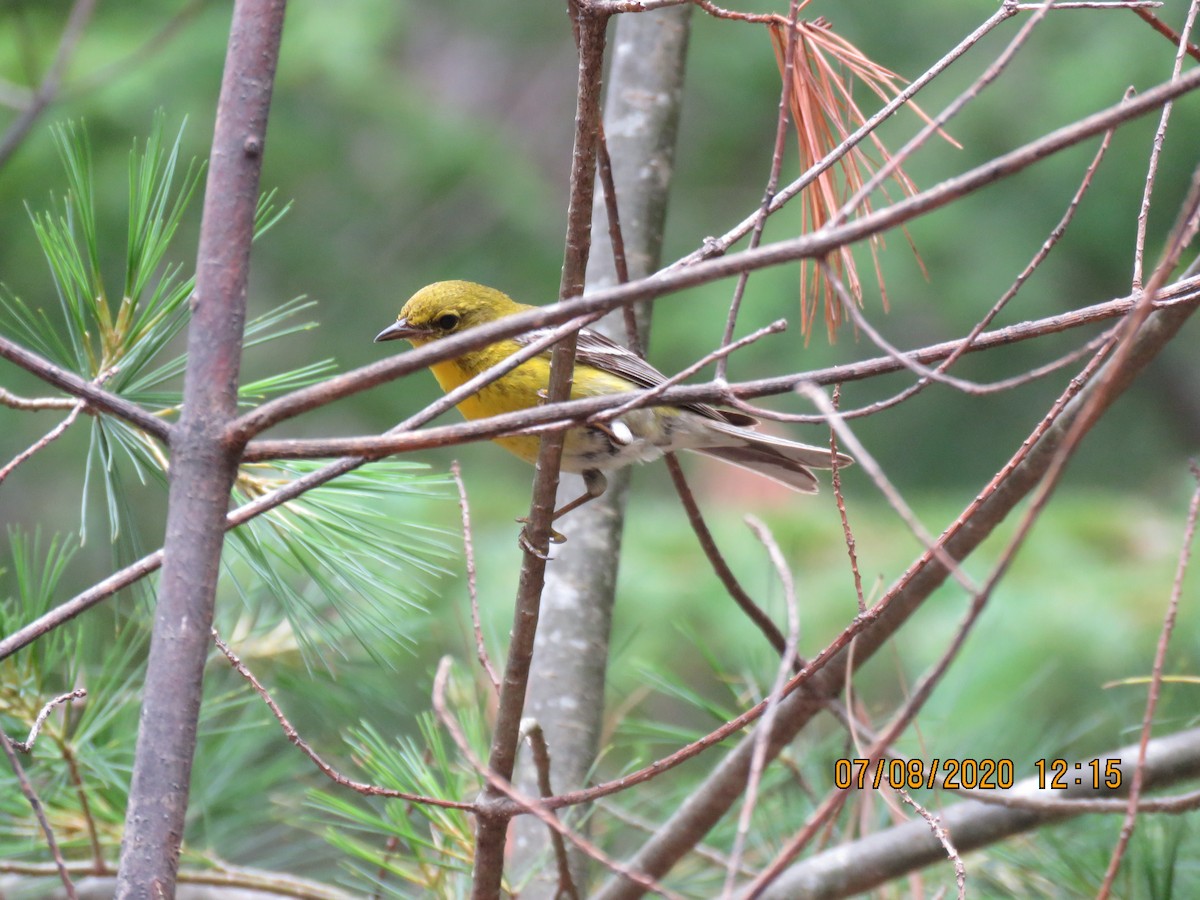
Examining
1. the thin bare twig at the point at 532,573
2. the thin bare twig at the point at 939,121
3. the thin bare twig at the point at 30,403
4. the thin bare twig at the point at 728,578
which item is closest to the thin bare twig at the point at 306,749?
the thin bare twig at the point at 532,573

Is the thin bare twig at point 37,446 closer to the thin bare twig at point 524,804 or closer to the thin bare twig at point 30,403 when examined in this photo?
the thin bare twig at point 30,403

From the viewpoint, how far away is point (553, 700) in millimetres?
2734

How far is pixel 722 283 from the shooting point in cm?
828

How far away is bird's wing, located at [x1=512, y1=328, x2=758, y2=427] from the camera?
2.99 meters

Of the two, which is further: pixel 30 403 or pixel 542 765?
pixel 542 765

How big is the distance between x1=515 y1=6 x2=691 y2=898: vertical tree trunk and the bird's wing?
0.10 m

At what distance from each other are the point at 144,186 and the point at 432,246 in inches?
287

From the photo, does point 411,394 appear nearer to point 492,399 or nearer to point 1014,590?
point 1014,590

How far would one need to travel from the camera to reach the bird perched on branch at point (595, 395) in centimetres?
281

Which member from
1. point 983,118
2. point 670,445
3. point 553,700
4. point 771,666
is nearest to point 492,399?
point 670,445

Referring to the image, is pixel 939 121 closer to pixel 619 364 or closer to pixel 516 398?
pixel 516 398

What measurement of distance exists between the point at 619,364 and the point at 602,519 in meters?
0.45

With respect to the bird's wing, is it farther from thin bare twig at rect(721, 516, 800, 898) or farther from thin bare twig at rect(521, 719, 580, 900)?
thin bare twig at rect(721, 516, 800, 898)

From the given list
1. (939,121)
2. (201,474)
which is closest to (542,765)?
(201,474)
